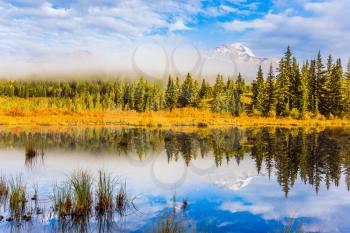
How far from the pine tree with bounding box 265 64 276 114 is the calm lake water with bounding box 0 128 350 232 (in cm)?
4227

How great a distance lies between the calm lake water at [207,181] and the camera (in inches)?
411

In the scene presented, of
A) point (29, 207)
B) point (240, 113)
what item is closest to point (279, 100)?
point (240, 113)

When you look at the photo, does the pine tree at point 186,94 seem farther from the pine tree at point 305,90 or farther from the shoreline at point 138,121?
the pine tree at point 305,90

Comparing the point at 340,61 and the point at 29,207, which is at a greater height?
the point at 340,61

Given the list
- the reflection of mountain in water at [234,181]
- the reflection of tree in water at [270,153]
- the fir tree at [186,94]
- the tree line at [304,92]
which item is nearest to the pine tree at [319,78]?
the tree line at [304,92]

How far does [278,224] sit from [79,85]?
622ft

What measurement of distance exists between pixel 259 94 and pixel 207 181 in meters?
62.0

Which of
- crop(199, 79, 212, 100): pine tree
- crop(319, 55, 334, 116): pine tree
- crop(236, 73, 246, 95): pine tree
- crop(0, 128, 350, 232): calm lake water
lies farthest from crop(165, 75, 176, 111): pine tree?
crop(0, 128, 350, 232): calm lake water

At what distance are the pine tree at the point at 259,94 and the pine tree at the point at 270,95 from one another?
1105mm

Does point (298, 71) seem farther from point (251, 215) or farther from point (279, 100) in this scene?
point (251, 215)

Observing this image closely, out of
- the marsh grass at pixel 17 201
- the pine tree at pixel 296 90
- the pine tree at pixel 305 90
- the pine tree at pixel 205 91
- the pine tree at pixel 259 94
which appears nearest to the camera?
the marsh grass at pixel 17 201

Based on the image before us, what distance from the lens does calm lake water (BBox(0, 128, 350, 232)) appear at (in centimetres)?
1045

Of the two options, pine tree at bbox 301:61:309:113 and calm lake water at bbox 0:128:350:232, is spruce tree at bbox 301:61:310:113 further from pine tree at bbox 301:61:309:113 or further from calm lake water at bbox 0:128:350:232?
calm lake water at bbox 0:128:350:232

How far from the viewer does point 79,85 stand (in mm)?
191375
